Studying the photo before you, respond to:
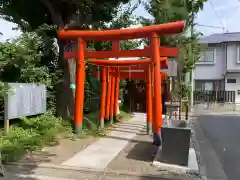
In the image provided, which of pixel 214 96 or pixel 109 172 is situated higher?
pixel 214 96

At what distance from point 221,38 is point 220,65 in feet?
9.81

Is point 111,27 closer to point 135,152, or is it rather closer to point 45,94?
point 45,94

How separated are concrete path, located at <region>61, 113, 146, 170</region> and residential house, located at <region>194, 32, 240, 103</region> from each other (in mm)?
22046

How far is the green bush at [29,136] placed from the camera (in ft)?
22.2

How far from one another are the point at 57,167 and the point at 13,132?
2.57m

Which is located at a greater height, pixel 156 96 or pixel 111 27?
pixel 111 27

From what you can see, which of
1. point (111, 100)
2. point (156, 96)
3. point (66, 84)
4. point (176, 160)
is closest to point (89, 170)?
point (176, 160)

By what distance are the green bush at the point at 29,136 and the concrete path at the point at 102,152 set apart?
1094 millimetres

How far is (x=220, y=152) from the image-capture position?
846 cm

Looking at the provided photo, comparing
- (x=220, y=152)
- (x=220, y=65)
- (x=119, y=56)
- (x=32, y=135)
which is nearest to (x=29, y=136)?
(x=32, y=135)

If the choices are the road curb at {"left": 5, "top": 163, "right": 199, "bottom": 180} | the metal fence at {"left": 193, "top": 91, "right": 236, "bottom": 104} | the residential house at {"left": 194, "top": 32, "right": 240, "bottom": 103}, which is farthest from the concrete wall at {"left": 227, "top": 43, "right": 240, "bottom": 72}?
the road curb at {"left": 5, "top": 163, "right": 199, "bottom": 180}

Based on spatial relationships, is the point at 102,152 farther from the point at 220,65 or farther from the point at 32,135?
the point at 220,65

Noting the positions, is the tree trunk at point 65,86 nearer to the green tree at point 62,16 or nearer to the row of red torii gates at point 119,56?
the green tree at point 62,16

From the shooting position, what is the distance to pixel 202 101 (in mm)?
30953
